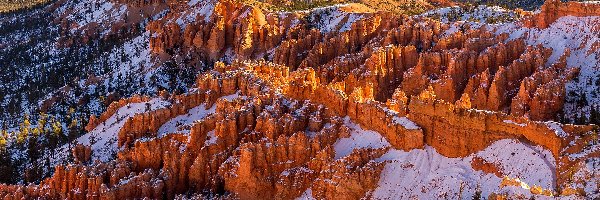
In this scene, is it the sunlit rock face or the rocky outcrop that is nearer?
the sunlit rock face

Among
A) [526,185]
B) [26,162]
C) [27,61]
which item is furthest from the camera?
[27,61]

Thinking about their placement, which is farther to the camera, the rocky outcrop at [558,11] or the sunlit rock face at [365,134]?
the rocky outcrop at [558,11]

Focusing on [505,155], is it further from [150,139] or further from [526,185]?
[150,139]

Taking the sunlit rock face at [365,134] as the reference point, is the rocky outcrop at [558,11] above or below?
above

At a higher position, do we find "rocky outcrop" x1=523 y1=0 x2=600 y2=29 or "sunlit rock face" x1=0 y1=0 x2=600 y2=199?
"rocky outcrop" x1=523 y1=0 x2=600 y2=29

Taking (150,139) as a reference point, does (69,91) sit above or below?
below

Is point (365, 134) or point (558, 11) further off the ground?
point (558, 11)

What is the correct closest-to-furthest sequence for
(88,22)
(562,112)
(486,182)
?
1. (486,182)
2. (562,112)
3. (88,22)

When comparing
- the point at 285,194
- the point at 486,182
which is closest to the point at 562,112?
the point at 486,182

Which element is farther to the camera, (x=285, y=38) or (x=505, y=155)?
(x=285, y=38)

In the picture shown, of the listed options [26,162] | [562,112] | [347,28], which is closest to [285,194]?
[562,112]

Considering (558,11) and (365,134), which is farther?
(558,11)
